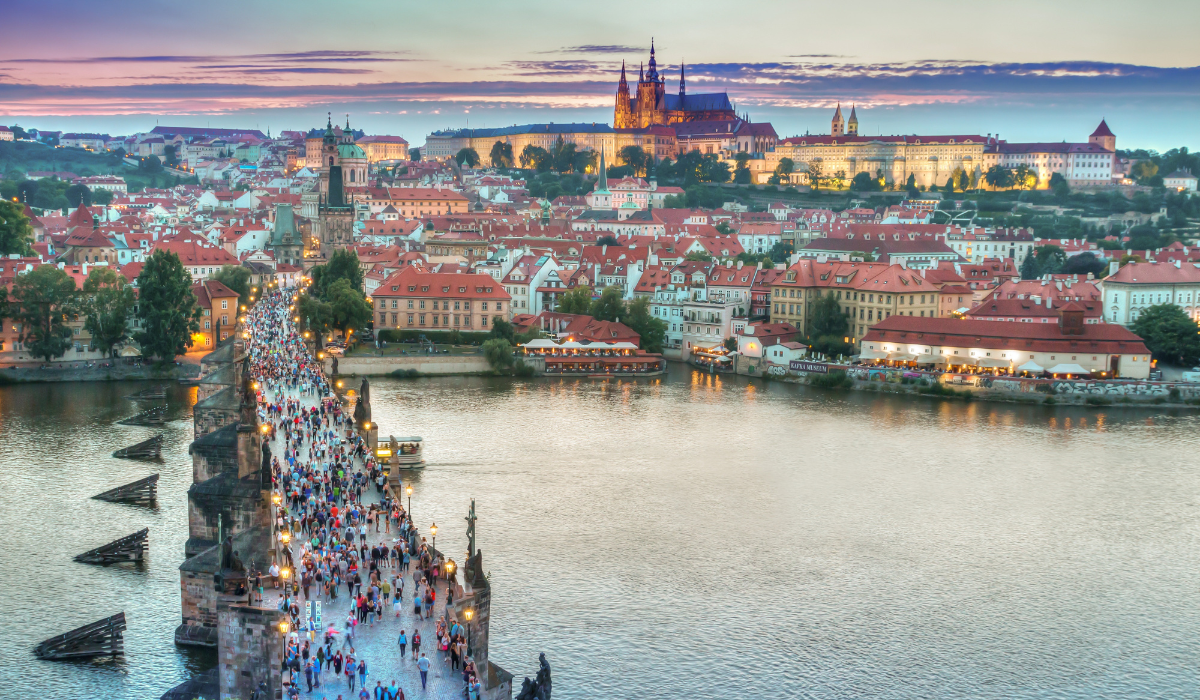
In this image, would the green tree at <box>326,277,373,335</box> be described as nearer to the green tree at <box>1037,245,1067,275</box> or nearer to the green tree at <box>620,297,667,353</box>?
the green tree at <box>620,297,667,353</box>

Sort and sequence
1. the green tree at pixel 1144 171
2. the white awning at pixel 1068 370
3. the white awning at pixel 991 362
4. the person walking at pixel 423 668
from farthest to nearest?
the green tree at pixel 1144 171 → the white awning at pixel 991 362 → the white awning at pixel 1068 370 → the person walking at pixel 423 668

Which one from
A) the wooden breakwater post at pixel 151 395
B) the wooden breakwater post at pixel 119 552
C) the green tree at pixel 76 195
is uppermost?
the green tree at pixel 76 195

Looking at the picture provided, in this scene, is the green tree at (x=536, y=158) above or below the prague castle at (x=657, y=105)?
below

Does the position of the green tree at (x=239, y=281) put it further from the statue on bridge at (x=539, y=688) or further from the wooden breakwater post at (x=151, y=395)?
the statue on bridge at (x=539, y=688)

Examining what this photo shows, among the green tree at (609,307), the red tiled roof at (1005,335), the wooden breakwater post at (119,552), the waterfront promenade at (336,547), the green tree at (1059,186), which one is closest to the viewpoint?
the waterfront promenade at (336,547)

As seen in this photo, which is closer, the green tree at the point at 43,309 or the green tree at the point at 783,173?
the green tree at the point at 43,309

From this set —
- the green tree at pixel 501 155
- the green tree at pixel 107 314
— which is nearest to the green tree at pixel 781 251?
the green tree at pixel 107 314

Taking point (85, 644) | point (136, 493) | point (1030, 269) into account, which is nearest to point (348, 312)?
point (136, 493)
